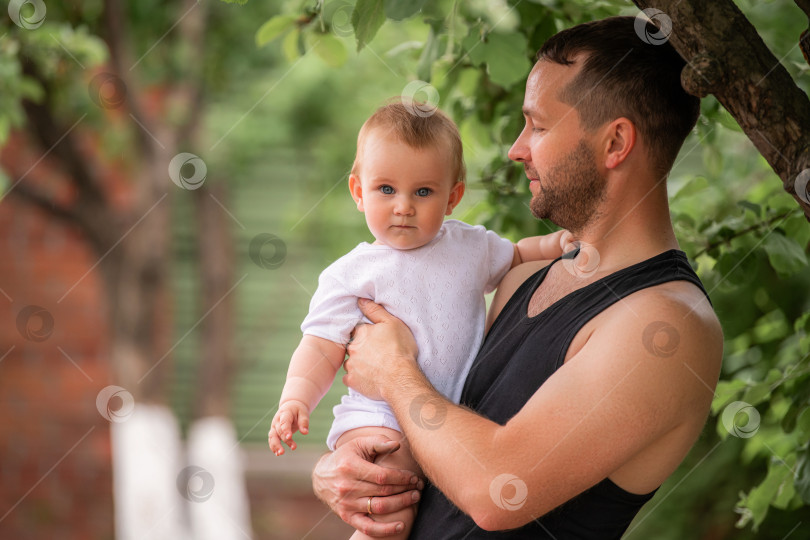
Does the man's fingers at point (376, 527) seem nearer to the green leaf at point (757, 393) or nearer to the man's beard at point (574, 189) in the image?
the man's beard at point (574, 189)

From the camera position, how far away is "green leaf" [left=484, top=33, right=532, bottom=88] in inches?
75.7

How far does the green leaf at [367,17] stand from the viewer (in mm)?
1596

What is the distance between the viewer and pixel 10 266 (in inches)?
247

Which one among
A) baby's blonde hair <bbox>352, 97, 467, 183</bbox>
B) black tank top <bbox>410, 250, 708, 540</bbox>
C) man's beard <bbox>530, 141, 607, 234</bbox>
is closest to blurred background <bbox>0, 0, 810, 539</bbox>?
baby's blonde hair <bbox>352, 97, 467, 183</bbox>

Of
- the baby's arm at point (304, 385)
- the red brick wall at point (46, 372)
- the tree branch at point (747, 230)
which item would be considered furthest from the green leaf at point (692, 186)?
the red brick wall at point (46, 372)

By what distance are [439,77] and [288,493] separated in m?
5.20

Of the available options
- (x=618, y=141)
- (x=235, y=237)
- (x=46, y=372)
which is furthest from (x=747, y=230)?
(x=46, y=372)

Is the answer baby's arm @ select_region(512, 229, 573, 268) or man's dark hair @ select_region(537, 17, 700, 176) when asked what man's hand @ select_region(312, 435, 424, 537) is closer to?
baby's arm @ select_region(512, 229, 573, 268)

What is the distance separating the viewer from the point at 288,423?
1609mm

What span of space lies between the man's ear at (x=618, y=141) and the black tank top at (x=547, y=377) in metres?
0.20

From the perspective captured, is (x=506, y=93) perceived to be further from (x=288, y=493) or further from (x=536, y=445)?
(x=288, y=493)

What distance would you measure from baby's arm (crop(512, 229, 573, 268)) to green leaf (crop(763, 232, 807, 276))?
1.47 feet

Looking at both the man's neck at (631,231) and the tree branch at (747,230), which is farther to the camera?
the tree branch at (747,230)

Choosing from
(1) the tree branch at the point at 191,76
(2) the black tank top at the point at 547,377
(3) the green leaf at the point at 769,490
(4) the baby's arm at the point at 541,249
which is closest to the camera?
(2) the black tank top at the point at 547,377
